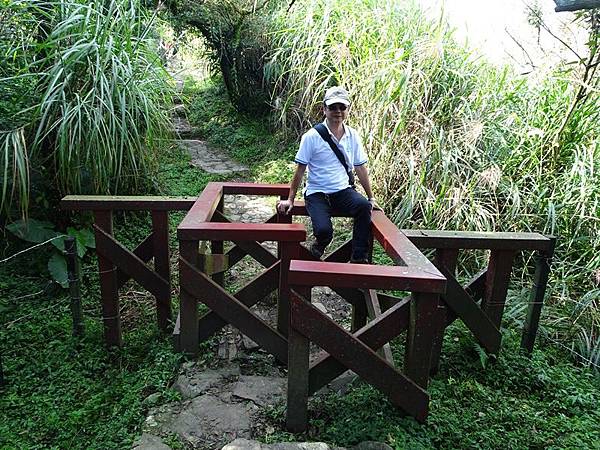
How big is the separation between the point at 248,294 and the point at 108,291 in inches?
37.8

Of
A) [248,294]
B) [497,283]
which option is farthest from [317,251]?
[497,283]

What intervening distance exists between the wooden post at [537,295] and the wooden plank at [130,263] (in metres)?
2.30

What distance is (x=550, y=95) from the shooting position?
4457mm

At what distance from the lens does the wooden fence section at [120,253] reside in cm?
306

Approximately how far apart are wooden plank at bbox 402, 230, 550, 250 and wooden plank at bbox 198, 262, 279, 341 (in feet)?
2.66

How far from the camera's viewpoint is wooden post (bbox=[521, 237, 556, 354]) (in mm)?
2920

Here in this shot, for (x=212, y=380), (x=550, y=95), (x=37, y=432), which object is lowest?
(x=37, y=432)

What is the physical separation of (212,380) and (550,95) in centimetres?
386

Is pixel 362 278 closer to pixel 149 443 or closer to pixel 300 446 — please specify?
pixel 300 446

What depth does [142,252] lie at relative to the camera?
Result: 11.0 feet

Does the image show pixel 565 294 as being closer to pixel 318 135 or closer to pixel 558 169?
pixel 558 169

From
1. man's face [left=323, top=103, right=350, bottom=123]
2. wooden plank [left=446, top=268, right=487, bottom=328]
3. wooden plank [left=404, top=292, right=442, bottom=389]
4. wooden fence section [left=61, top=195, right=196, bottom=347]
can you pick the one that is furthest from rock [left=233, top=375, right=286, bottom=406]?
man's face [left=323, top=103, right=350, bottom=123]

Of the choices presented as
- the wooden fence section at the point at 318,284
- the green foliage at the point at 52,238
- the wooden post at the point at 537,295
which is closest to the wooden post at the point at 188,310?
the wooden fence section at the point at 318,284

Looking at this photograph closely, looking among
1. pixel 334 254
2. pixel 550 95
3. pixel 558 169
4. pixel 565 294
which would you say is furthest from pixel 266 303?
pixel 550 95
